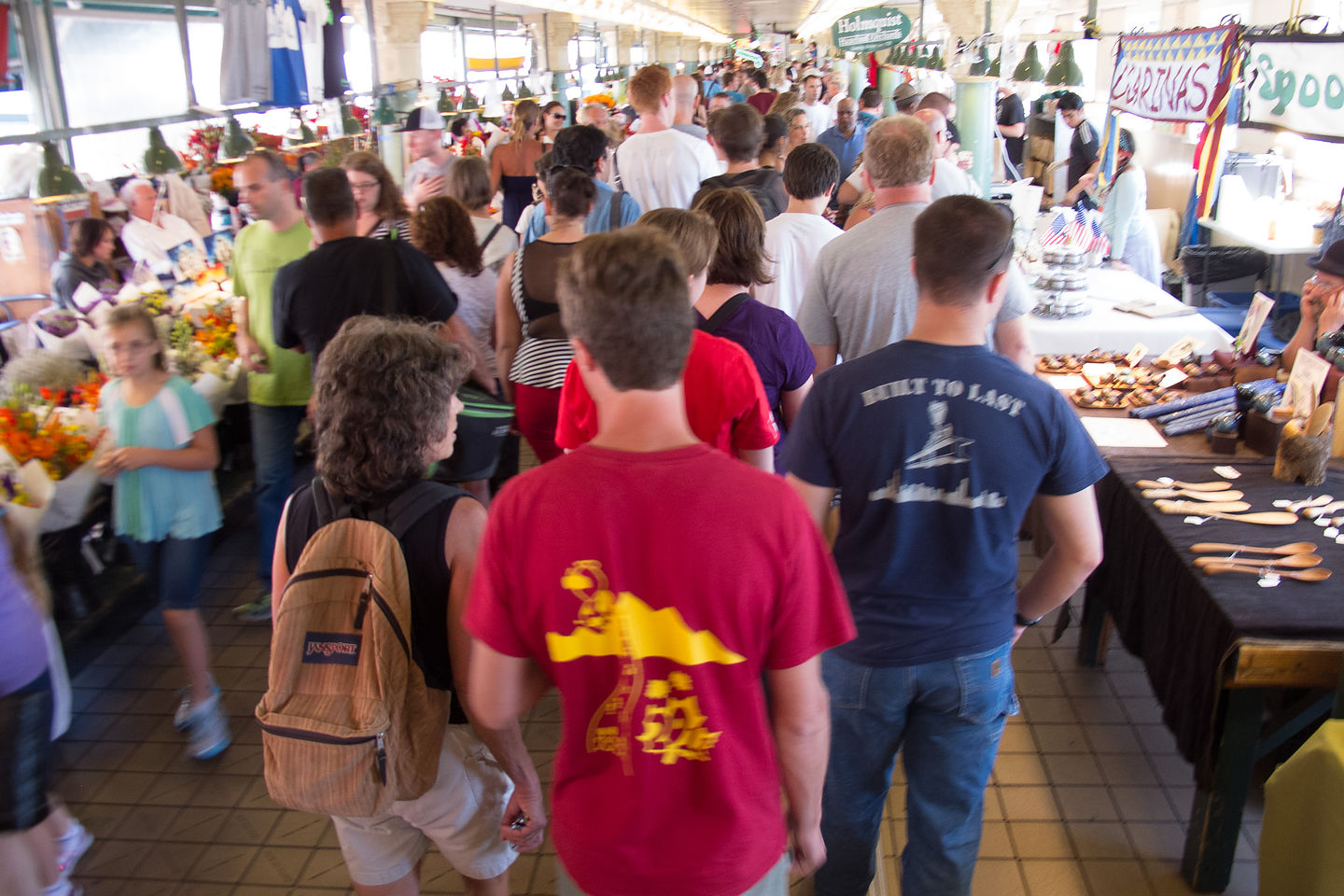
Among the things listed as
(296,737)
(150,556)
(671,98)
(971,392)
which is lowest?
(150,556)

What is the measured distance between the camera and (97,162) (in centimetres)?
912

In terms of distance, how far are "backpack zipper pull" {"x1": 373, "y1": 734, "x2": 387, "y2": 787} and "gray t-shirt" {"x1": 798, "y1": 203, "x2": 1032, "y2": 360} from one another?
188cm

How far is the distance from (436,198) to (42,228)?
2.68 meters

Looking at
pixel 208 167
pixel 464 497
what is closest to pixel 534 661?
pixel 464 497

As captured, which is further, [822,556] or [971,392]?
[971,392]

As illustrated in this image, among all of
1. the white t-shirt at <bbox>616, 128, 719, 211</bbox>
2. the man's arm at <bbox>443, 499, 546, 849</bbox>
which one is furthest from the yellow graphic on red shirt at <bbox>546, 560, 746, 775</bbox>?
the white t-shirt at <bbox>616, 128, 719, 211</bbox>

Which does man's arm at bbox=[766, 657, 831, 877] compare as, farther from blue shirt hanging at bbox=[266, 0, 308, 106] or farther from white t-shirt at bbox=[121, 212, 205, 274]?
blue shirt hanging at bbox=[266, 0, 308, 106]

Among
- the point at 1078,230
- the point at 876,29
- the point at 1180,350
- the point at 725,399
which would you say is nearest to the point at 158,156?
the point at 725,399

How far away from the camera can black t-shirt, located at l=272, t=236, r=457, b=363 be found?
3305 mm

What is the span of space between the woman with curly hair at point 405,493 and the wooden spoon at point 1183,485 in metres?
2.18

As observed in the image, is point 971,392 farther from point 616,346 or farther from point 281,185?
point 281,185

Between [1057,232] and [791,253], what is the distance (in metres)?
2.63

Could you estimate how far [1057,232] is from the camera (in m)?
5.60

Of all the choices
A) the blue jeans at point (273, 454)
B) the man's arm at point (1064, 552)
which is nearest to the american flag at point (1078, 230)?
the man's arm at point (1064, 552)
